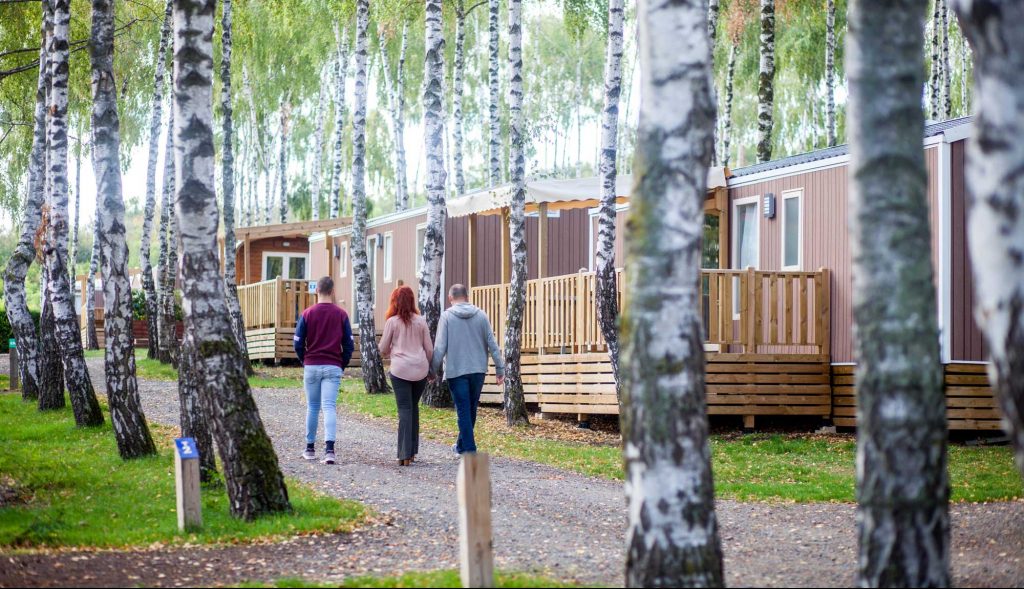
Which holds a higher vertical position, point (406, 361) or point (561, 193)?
point (561, 193)

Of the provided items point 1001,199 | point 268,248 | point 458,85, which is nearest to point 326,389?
point 1001,199

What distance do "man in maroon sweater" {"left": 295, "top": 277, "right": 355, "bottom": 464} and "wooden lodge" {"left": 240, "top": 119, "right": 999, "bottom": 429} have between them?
12.5 ft

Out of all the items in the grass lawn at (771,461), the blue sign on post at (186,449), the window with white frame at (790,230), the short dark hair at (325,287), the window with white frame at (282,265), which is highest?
the window with white frame at (282,265)

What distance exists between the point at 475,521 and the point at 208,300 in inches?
131

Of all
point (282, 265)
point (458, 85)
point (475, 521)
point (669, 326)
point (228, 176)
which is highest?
point (458, 85)

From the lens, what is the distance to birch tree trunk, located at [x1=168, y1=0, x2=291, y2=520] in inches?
301

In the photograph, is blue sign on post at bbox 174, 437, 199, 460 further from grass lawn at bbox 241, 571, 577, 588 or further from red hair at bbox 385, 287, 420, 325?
red hair at bbox 385, 287, 420, 325

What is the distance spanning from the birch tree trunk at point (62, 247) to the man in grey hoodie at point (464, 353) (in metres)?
4.84

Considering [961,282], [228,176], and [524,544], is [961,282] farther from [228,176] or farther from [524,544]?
[228,176]

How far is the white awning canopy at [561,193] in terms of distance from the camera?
1645 cm

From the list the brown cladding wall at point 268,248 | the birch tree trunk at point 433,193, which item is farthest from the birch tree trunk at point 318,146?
the birch tree trunk at point 433,193

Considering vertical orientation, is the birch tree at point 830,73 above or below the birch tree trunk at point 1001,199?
above

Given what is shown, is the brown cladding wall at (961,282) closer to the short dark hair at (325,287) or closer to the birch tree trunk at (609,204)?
the birch tree trunk at (609,204)

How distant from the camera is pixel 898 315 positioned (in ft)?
14.7
